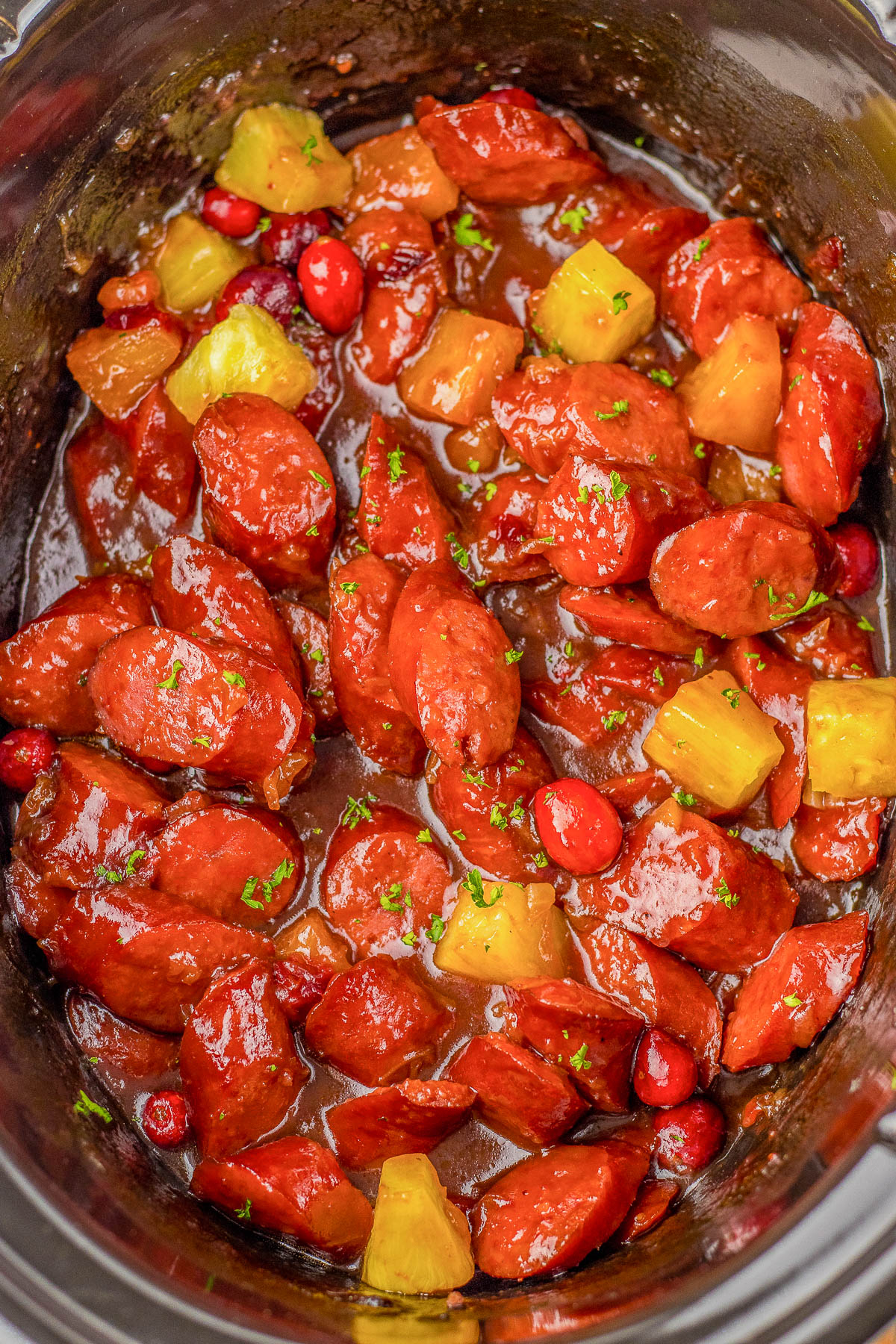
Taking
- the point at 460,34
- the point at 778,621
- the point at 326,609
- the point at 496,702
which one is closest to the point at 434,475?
the point at 326,609

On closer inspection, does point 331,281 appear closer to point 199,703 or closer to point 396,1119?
point 199,703

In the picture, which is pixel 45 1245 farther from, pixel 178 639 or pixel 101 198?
pixel 101 198

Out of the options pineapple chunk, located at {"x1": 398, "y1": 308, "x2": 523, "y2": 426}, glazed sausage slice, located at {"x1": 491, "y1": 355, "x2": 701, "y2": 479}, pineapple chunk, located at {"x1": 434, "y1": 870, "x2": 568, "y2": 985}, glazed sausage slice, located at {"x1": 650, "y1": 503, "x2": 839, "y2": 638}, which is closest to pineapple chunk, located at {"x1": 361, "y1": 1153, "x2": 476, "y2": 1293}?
pineapple chunk, located at {"x1": 434, "y1": 870, "x2": 568, "y2": 985}

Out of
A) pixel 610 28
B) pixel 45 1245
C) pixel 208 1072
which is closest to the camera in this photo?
pixel 45 1245

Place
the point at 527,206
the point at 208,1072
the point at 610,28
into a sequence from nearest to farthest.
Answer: the point at 208,1072, the point at 610,28, the point at 527,206

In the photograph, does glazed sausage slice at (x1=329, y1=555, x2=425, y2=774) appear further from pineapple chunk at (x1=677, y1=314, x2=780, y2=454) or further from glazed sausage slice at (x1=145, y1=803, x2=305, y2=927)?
pineapple chunk at (x1=677, y1=314, x2=780, y2=454)

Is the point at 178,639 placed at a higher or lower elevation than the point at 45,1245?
higher

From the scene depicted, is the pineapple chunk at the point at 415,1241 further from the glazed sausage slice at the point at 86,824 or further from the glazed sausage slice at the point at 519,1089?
the glazed sausage slice at the point at 86,824
